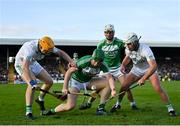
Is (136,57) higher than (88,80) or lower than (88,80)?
higher

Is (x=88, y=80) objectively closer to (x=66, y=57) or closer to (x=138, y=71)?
(x=66, y=57)

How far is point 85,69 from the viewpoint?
38.7 feet

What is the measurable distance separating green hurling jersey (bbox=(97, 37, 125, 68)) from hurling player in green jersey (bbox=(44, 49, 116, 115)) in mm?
1183

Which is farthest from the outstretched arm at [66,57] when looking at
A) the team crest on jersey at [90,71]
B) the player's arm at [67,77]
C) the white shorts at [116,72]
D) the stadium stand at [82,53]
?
the stadium stand at [82,53]

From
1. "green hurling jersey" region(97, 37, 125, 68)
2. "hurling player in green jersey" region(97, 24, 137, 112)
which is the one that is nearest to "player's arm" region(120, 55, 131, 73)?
"hurling player in green jersey" region(97, 24, 137, 112)

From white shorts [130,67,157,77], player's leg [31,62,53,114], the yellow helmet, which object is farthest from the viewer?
white shorts [130,67,157,77]

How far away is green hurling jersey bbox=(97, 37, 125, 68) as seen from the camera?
43.5 ft

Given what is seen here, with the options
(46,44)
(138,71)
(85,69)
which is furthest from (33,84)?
(138,71)

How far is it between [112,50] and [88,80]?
1.46 m

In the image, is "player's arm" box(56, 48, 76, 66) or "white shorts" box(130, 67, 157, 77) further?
"white shorts" box(130, 67, 157, 77)

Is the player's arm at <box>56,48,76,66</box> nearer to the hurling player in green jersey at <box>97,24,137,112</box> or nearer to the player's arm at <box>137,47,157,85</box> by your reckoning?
the hurling player in green jersey at <box>97,24,137,112</box>

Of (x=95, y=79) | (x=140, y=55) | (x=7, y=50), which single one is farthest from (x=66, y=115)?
(x=7, y=50)

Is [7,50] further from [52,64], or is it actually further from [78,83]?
[78,83]

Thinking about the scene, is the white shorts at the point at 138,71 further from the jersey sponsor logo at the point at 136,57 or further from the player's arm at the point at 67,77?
the player's arm at the point at 67,77
